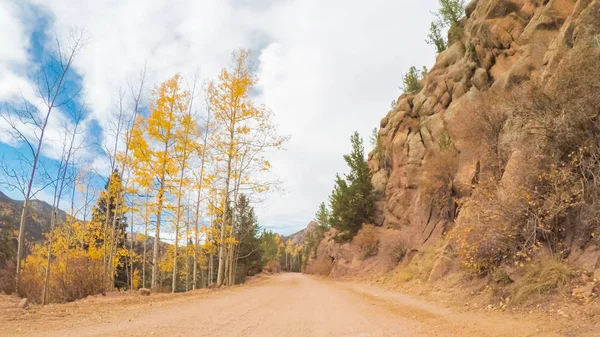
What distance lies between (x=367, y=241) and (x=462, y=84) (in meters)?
14.1

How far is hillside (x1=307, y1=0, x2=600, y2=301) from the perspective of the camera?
7289 mm

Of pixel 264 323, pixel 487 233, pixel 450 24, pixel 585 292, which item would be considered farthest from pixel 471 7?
pixel 264 323

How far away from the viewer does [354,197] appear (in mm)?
30109

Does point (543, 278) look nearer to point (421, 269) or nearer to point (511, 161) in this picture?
point (511, 161)

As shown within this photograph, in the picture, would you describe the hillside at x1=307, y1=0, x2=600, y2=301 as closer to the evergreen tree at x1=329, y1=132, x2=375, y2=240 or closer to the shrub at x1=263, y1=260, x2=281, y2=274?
the evergreen tree at x1=329, y1=132, x2=375, y2=240

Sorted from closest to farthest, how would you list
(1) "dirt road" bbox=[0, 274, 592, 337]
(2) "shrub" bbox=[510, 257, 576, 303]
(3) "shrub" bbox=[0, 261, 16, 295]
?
(1) "dirt road" bbox=[0, 274, 592, 337] → (2) "shrub" bbox=[510, 257, 576, 303] → (3) "shrub" bbox=[0, 261, 16, 295]

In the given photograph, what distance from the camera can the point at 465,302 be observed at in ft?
27.5

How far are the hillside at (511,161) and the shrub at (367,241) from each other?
0.25 m

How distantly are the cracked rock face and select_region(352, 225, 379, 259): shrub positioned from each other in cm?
139

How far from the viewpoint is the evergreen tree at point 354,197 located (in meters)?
29.9

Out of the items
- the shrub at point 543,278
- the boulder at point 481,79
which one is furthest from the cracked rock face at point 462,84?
the shrub at point 543,278

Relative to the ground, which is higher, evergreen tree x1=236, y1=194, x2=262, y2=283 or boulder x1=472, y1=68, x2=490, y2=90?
boulder x1=472, y1=68, x2=490, y2=90

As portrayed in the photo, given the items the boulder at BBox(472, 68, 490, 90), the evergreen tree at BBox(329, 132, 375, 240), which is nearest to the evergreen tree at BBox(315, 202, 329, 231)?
the evergreen tree at BBox(329, 132, 375, 240)

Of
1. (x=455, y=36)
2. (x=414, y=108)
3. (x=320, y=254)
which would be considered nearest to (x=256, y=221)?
(x=320, y=254)
